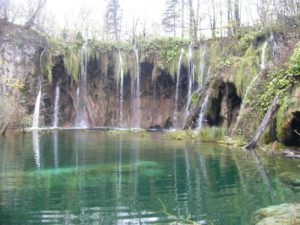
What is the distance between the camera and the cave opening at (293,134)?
18.0 meters

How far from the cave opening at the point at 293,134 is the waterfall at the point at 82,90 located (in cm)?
2452

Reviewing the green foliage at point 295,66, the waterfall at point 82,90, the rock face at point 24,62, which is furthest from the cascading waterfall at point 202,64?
the green foliage at point 295,66

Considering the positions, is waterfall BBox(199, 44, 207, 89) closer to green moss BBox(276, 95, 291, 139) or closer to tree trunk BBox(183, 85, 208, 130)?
tree trunk BBox(183, 85, 208, 130)

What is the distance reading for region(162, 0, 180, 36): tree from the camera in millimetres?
61263

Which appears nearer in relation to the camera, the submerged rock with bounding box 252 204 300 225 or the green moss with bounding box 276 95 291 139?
the submerged rock with bounding box 252 204 300 225

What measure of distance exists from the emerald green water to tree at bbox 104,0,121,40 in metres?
45.9

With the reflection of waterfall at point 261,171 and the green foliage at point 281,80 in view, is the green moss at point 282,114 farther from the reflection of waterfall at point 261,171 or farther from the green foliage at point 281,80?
the reflection of waterfall at point 261,171

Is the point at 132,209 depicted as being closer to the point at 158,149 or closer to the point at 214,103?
the point at 158,149

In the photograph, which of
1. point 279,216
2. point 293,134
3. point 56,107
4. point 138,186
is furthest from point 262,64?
point 279,216

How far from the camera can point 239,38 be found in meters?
31.9

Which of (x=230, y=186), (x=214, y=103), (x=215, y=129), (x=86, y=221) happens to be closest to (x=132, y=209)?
(x=86, y=221)

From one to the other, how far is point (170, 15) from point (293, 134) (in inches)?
1829

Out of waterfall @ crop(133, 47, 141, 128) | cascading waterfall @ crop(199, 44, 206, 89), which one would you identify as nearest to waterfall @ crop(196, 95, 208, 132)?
cascading waterfall @ crop(199, 44, 206, 89)

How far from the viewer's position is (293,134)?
60.0ft
